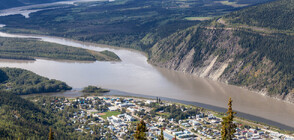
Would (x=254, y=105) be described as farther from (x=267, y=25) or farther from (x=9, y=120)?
(x=9, y=120)

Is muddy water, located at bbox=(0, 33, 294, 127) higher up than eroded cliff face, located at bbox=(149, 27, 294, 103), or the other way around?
eroded cliff face, located at bbox=(149, 27, 294, 103)

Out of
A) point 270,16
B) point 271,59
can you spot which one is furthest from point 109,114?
point 270,16

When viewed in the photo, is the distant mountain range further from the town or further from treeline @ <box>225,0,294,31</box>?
the town

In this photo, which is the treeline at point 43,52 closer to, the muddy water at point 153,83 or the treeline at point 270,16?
the muddy water at point 153,83

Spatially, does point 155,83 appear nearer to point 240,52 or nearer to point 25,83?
point 240,52

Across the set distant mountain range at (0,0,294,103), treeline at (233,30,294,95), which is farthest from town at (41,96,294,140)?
distant mountain range at (0,0,294,103)

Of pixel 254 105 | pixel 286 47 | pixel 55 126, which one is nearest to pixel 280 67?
pixel 286 47
